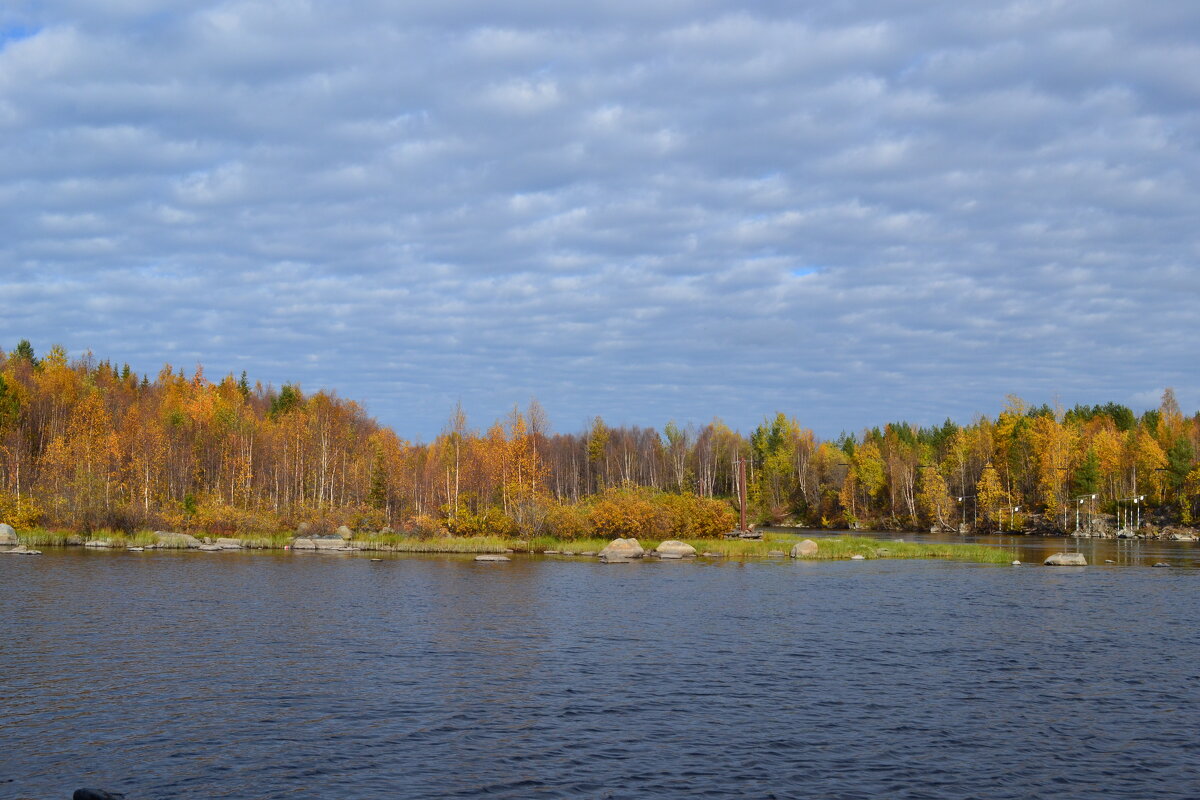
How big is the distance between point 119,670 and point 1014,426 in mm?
148967

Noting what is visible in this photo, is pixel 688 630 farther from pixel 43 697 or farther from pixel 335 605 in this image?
pixel 43 697

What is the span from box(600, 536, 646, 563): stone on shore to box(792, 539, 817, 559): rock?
14.4 metres

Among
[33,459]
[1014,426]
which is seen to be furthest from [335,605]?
[1014,426]

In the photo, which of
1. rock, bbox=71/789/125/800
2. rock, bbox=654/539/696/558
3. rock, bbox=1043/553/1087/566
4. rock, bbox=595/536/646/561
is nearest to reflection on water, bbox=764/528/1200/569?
rock, bbox=1043/553/1087/566

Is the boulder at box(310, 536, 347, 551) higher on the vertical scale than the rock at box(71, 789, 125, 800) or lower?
lower

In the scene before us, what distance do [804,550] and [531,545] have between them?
84.9 feet

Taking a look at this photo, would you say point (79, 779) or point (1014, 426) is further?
point (1014, 426)

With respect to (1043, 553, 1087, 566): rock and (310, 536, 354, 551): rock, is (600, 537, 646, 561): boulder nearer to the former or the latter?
(310, 536, 354, 551): rock

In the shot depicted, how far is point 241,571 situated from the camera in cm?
6419

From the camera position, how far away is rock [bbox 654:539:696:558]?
8288 centimetres

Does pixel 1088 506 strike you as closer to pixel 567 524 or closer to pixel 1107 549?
pixel 1107 549

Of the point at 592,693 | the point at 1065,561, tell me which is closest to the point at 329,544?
the point at 592,693

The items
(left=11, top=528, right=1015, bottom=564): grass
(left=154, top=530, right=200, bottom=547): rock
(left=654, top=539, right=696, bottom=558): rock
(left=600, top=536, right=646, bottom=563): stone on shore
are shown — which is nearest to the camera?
(left=600, top=536, right=646, bottom=563): stone on shore

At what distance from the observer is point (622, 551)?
79.9 metres
